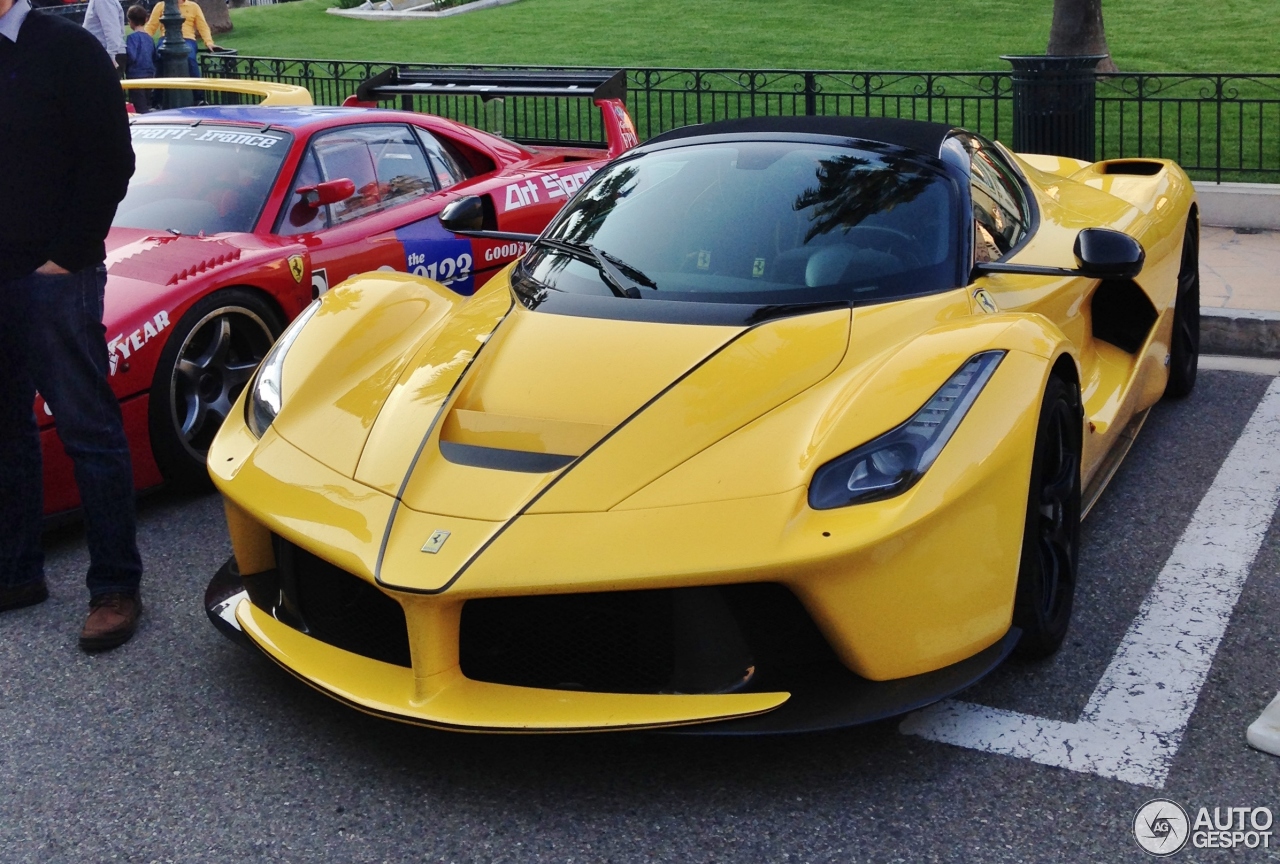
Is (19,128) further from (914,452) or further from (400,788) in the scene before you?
(914,452)

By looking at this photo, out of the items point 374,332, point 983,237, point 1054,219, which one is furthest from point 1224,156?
point 374,332

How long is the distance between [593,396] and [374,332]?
3.08 feet

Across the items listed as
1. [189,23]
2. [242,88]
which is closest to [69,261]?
[242,88]

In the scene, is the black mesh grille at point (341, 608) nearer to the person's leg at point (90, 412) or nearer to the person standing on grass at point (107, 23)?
the person's leg at point (90, 412)

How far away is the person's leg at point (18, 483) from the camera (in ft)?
12.6

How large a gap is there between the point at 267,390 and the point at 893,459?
1.71 meters

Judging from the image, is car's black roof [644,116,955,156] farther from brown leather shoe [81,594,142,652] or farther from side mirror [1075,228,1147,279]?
brown leather shoe [81,594,142,652]

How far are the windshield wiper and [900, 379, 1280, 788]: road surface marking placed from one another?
4.41 ft

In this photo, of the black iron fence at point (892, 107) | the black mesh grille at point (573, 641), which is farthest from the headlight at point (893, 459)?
the black iron fence at point (892, 107)

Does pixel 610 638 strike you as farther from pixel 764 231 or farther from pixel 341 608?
pixel 764 231

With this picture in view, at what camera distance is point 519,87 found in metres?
6.55

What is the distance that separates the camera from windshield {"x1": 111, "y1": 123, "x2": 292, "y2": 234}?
545 centimetres

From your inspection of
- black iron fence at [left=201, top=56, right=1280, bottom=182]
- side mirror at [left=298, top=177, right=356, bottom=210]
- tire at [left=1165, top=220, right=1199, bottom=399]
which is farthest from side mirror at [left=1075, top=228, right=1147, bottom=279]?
black iron fence at [left=201, top=56, right=1280, bottom=182]

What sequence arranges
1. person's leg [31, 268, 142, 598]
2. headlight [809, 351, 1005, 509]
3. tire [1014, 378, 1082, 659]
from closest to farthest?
headlight [809, 351, 1005, 509] → tire [1014, 378, 1082, 659] → person's leg [31, 268, 142, 598]
